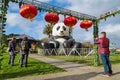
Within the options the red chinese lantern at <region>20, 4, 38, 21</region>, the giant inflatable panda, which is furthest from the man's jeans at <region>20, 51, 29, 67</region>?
the giant inflatable panda

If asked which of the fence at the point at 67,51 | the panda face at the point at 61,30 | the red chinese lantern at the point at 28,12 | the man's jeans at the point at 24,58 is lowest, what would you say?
the man's jeans at the point at 24,58

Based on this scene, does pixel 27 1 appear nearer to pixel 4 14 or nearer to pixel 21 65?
pixel 4 14

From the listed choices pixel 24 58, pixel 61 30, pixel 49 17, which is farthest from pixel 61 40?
pixel 49 17

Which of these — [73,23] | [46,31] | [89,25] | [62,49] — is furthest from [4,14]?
[46,31]

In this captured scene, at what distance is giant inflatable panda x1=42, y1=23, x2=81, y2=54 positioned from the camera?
27297 mm

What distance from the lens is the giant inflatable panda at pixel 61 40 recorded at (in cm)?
2730

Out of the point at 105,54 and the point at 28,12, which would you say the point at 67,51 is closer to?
the point at 105,54

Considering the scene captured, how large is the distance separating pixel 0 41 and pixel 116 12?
703 centimetres

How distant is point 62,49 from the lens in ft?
89.5

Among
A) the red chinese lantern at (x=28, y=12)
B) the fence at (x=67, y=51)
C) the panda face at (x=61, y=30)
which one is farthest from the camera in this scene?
the panda face at (x=61, y=30)

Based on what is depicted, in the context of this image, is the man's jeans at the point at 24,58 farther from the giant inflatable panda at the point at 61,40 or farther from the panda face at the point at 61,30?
the panda face at the point at 61,30

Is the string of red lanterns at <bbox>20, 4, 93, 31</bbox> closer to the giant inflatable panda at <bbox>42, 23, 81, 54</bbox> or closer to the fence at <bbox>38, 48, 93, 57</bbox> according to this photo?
the fence at <bbox>38, 48, 93, 57</bbox>

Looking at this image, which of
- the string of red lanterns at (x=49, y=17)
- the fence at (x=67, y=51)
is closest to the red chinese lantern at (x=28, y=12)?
the string of red lanterns at (x=49, y=17)

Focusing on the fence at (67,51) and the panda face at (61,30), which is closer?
the fence at (67,51)
